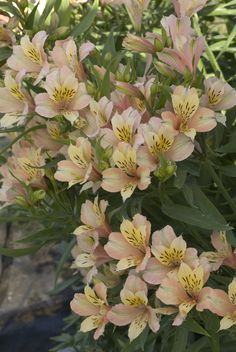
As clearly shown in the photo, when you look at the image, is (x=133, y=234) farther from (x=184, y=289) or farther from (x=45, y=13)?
(x=45, y=13)

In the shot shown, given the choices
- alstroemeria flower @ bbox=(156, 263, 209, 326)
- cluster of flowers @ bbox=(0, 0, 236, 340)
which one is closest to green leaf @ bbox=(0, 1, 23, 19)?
cluster of flowers @ bbox=(0, 0, 236, 340)

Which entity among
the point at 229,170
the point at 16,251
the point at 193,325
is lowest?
the point at 16,251

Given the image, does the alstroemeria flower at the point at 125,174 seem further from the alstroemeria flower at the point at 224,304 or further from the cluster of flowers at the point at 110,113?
the alstroemeria flower at the point at 224,304

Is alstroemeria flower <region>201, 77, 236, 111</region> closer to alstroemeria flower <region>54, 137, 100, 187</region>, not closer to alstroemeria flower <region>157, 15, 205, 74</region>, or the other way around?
alstroemeria flower <region>157, 15, 205, 74</region>

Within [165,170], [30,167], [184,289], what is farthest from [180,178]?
[30,167]

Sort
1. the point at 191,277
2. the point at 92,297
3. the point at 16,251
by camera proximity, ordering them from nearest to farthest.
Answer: the point at 191,277 → the point at 92,297 → the point at 16,251

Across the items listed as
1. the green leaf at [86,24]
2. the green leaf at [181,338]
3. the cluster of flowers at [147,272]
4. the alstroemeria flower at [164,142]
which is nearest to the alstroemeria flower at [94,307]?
the cluster of flowers at [147,272]

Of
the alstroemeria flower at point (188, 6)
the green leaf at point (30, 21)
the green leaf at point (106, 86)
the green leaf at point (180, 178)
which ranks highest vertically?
the alstroemeria flower at point (188, 6)

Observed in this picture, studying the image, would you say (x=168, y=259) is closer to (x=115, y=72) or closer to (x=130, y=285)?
(x=130, y=285)
